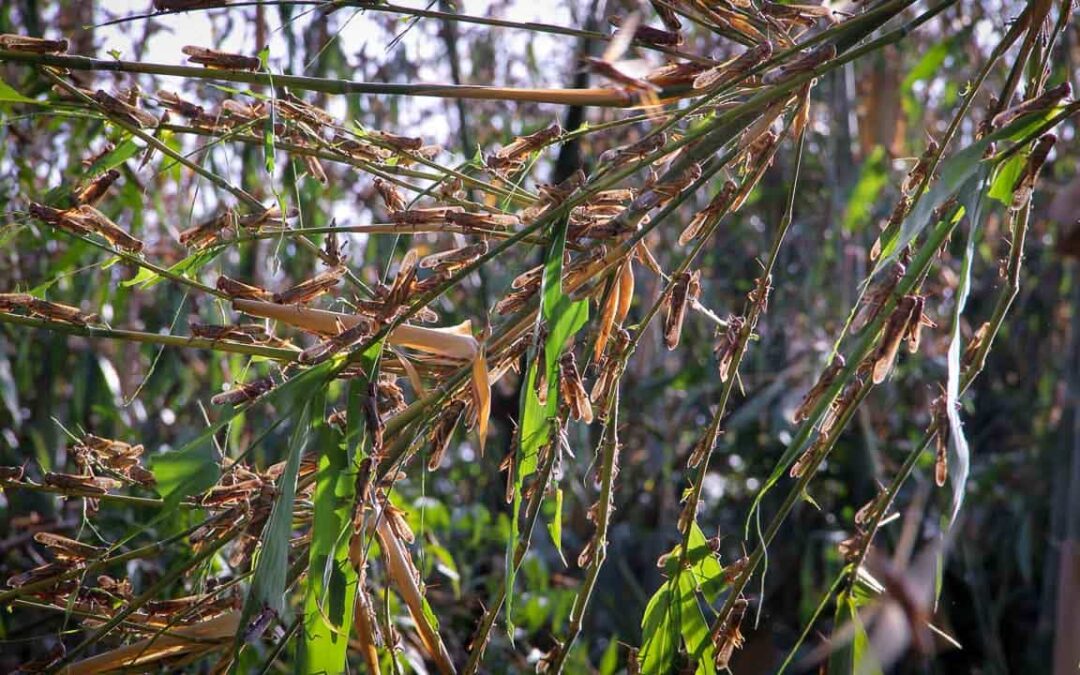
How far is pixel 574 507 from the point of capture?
2.59m

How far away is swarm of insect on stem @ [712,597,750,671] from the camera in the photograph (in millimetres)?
811

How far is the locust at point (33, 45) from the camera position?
2.37 feet

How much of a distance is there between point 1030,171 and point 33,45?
0.67 m

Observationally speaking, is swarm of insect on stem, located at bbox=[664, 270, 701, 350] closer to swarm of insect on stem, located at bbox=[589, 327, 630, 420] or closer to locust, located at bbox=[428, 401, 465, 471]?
swarm of insect on stem, located at bbox=[589, 327, 630, 420]

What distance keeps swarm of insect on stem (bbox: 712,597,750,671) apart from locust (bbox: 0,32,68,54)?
0.63 metres

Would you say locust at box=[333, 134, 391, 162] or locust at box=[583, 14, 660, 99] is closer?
locust at box=[583, 14, 660, 99]

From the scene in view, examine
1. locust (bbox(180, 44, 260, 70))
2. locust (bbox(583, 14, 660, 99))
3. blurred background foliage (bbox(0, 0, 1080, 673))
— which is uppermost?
locust (bbox(180, 44, 260, 70))

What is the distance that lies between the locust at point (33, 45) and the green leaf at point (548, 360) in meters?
0.37

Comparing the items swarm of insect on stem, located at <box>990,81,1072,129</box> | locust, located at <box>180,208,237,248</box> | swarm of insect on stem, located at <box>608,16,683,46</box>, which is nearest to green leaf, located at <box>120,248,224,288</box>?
locust, located at <box>180,208,237,248</box>

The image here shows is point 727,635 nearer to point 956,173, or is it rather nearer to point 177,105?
point 956,173

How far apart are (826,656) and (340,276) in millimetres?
461

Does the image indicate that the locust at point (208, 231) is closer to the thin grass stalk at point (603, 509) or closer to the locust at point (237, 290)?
the locust at point (237, 290)

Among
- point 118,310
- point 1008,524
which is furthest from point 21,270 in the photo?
point 1008,524

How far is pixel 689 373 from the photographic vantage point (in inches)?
101
